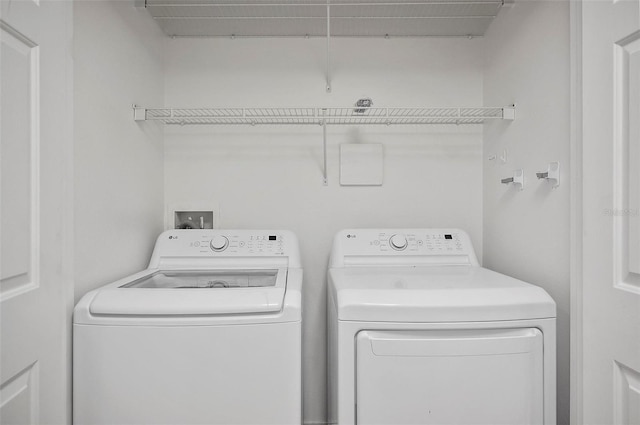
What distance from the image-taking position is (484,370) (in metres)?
0.95

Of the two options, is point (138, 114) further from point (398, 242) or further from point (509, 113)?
point (509, 113)

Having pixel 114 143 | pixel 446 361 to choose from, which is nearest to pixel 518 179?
pixel 446 361

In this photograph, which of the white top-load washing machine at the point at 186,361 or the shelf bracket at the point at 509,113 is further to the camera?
the shelf bracket at the point at 509,113

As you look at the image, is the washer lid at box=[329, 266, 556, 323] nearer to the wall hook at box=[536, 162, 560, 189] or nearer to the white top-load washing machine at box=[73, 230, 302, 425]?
the white top-load washing machine at box=[73, 230, 302, 425]

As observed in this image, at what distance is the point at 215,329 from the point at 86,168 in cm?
76

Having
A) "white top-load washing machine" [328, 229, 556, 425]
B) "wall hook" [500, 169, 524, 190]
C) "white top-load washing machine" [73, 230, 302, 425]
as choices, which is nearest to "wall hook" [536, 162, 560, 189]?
"wall hook" [500, 169, 524, 190]

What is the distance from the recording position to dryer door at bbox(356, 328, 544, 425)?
0.95 m

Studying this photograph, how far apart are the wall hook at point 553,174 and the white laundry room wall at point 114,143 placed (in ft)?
5.63

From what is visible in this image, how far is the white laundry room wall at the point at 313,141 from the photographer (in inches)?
71.1

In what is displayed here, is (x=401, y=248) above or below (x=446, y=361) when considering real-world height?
above

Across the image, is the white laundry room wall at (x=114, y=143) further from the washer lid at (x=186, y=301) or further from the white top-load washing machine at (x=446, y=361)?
the white top-load washing machine at (x=446, y=361)

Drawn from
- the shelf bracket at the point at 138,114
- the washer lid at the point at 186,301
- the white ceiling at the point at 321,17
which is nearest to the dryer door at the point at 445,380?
the washer lid at the point at 186,301

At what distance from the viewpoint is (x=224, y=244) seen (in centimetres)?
152

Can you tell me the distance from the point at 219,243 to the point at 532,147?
1.49m
